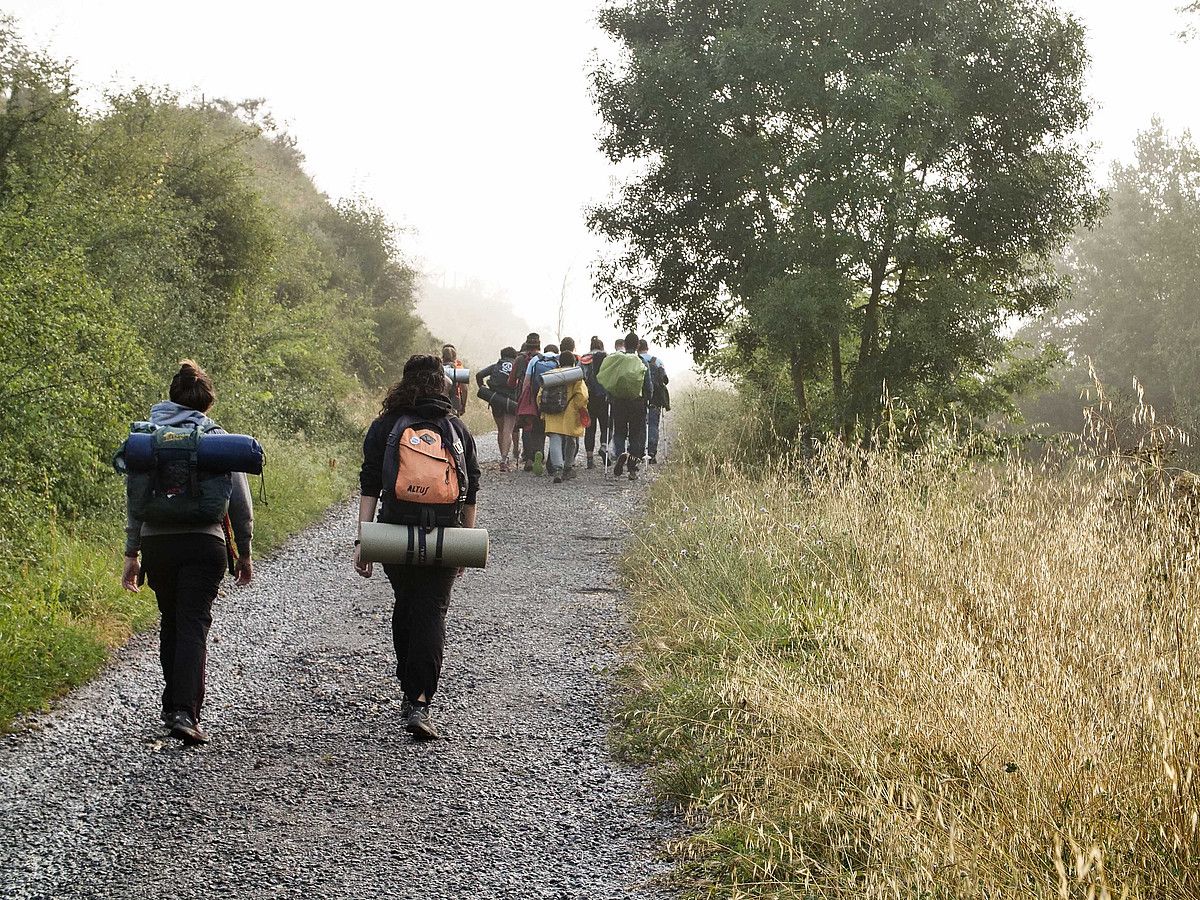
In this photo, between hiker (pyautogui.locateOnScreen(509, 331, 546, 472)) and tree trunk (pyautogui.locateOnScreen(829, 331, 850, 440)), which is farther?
hiker (pyautogui.locateOnScreen(509, 331, 546, 472))

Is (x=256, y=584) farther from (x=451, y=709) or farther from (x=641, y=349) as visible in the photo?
(x=641, y=349)

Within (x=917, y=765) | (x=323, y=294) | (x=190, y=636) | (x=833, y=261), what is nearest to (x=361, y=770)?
(x=190, y=636)

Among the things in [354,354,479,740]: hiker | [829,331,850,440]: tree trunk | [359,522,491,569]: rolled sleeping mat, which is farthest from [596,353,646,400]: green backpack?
[359,522,491,569]: rolled sleeping mat

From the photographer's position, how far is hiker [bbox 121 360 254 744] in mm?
5449

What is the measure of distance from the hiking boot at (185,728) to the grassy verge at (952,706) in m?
2.21

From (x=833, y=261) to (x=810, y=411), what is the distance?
9.99 ft

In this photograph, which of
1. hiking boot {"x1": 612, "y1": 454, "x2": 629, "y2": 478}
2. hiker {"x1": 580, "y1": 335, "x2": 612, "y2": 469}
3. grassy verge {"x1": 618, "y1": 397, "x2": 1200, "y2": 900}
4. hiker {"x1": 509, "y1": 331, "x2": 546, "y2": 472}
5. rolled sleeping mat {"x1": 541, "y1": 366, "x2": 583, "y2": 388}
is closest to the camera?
Result: grassy verge {"x1": 618, "y1": 397, "x2": 1200, "y2": 900}

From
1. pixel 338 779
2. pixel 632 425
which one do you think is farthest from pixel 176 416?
pixel 632 425

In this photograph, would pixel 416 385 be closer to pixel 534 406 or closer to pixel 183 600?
pixel 183 600

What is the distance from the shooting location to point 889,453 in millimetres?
7531

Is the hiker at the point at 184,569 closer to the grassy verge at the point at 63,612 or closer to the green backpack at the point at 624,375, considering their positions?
the grassy verge at the point at 63,612

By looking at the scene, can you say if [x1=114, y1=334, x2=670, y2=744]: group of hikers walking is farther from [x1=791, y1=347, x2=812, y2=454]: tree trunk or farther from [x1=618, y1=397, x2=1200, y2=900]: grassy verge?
[x1=791, y1=347, x2=812, y2=454]: tree trunk

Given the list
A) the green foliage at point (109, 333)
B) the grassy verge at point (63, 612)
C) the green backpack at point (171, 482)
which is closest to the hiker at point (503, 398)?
the green foliage at point (109, 333)

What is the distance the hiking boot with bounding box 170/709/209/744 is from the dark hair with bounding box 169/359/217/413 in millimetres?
1574
